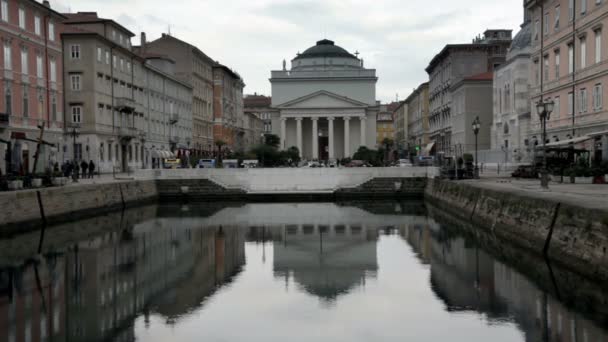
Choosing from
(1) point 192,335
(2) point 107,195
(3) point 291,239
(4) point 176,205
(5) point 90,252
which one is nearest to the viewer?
(1) point 192,335

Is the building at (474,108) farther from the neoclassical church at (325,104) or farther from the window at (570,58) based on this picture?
the neoclassical church at (325,104)

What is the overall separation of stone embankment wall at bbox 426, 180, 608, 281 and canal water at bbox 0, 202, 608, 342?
1.87 ft

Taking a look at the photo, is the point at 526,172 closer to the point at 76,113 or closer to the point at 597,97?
the point at 597,97

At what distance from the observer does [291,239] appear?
27016 millimetres

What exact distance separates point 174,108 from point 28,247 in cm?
5409

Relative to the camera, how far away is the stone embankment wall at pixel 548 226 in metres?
15.4

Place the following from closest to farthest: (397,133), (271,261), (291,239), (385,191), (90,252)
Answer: (271,261)
(90,252)
(291,239)
(385,191)
(397,133)

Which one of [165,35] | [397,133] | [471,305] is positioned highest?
[165,35]

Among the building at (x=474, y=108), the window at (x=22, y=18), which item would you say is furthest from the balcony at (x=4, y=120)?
the building at (x=474, y=108)

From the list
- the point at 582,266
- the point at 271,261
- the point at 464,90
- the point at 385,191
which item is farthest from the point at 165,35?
the point at 582,266

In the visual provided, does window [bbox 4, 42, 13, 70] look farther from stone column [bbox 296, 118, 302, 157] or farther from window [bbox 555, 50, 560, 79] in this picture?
stone column [bbox 296, 118, 302, 157]

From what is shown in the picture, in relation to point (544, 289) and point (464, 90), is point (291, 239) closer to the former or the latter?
point (544, 289)

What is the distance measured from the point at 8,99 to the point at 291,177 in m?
21.0

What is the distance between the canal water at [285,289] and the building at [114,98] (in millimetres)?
19484
